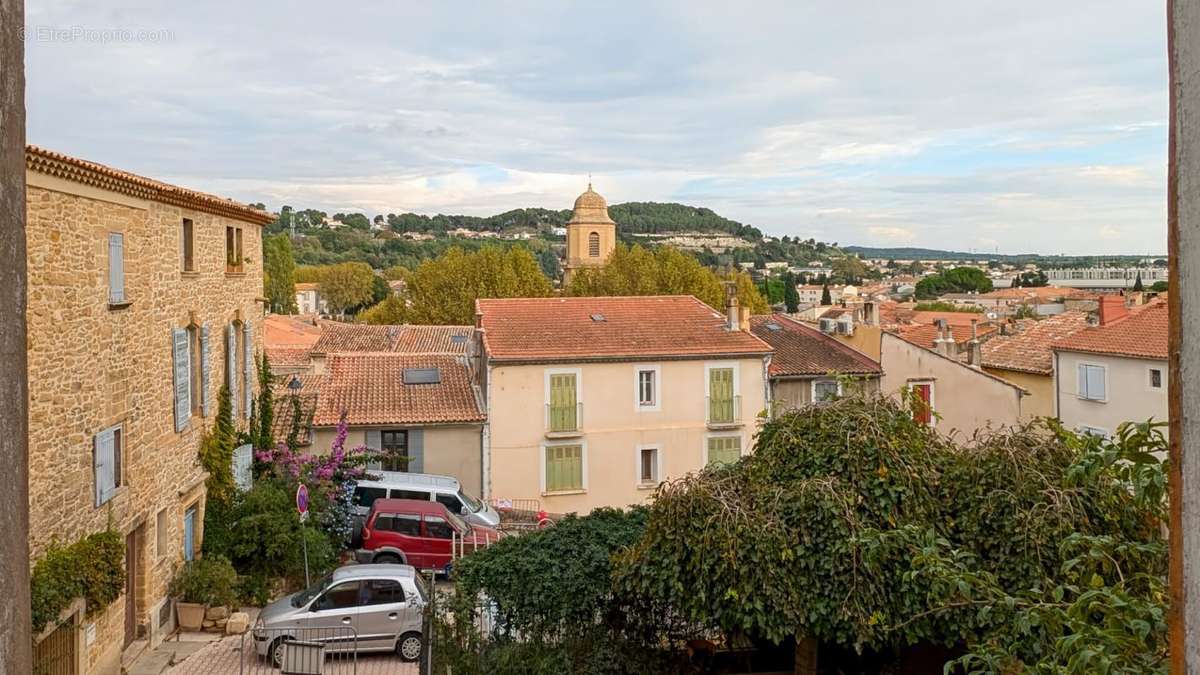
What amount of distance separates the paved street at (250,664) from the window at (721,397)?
12.8 m

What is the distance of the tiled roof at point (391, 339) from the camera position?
119 feet

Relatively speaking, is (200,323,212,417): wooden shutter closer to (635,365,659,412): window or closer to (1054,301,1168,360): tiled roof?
(635,365,659,412): window

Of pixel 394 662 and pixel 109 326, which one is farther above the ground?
pixel 109 326

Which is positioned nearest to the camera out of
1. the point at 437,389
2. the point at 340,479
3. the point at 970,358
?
the point at 340,479

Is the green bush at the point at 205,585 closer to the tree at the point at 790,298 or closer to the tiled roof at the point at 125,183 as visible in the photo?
the tiled roof at the point at 125,183

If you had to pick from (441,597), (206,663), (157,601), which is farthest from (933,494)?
(157,601)

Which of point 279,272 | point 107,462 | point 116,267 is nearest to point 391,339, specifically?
point 116,267

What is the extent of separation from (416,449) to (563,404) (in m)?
3.84

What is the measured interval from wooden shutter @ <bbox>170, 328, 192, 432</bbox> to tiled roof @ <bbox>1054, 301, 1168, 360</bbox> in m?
23.2

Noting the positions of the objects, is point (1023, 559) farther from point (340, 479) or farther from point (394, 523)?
point (340, 479)

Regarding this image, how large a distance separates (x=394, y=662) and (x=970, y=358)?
22.9 m

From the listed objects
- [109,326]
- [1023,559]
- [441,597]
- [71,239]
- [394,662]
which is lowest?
[394,662]

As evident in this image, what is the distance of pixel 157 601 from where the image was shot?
13.2 meters

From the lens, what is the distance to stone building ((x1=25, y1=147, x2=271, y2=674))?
30.7ft
